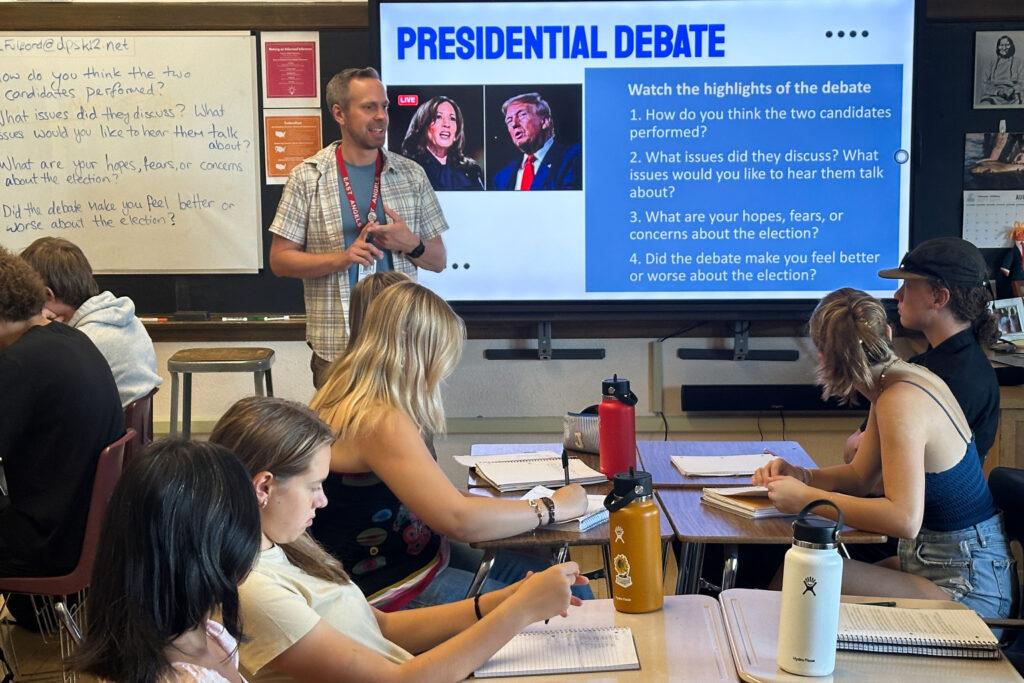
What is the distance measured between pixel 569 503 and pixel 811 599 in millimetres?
875

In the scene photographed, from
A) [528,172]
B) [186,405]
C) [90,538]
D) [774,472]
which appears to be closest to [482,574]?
[774,472]

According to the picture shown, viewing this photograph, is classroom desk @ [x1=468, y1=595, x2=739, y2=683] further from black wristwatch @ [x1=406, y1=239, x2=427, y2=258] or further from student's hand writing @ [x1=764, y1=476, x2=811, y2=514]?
black wristwatch @ [x1=406, y1=239, x2=427, y2=258]

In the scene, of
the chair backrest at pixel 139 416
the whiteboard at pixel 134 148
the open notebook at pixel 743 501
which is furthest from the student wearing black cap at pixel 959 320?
the whiteboard at pixel 134 148

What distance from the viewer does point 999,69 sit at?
435 cm

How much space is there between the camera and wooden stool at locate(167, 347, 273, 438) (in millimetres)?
4277

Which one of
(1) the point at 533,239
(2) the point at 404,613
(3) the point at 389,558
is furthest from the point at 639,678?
(1) the point at 533,239

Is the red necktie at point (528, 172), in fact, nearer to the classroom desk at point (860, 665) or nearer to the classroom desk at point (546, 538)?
the classroom desk at point (546, 538)

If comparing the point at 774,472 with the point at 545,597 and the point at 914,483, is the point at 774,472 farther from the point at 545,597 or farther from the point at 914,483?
the point at 545,597

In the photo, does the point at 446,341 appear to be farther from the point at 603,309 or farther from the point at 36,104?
the point at 36,104

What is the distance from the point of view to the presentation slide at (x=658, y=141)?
4.32m

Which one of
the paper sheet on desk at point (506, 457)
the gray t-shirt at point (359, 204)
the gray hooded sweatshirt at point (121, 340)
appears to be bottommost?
the paper sheet on desk at point (506, 457)

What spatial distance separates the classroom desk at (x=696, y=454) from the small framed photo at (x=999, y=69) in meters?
2.13

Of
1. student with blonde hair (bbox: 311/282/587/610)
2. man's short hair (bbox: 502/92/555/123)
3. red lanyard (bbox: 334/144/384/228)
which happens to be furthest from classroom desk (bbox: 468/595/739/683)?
man's short hair (bbox: 502/92/555/123)

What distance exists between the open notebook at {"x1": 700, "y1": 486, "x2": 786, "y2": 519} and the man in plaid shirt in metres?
1.81
